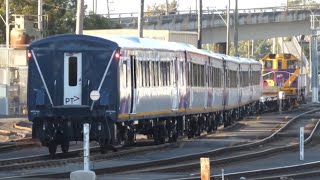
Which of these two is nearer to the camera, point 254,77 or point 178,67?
point 178,67

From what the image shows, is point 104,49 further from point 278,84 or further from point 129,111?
point 278,84

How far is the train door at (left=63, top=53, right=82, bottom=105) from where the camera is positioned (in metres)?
22.1

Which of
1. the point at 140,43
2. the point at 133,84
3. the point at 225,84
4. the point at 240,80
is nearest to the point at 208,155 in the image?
the point at 133,84

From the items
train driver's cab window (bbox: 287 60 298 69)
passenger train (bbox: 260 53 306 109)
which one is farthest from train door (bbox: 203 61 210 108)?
train driver's cab window (bbox: 287 60 298 69)

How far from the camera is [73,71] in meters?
22.2

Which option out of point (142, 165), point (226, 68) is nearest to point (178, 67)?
point (142, 165)

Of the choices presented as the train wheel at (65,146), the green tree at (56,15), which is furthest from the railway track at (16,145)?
the green tree at (56,15)

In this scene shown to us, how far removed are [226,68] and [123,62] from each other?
59.1ft

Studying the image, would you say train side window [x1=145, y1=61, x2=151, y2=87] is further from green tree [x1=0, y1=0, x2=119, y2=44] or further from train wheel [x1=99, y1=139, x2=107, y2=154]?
green tree [x1=0, y1=0, x2=119, y2=44]

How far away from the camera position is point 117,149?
24.9m

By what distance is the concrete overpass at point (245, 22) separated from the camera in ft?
289

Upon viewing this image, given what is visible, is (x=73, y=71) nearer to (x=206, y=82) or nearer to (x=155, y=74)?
(x=155, y=74)

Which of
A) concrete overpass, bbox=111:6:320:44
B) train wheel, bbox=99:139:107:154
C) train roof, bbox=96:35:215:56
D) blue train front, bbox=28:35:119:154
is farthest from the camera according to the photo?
concrete overpass, bbox=111:6:320:44

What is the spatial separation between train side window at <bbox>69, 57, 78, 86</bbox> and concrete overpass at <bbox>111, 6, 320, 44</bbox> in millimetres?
64692
